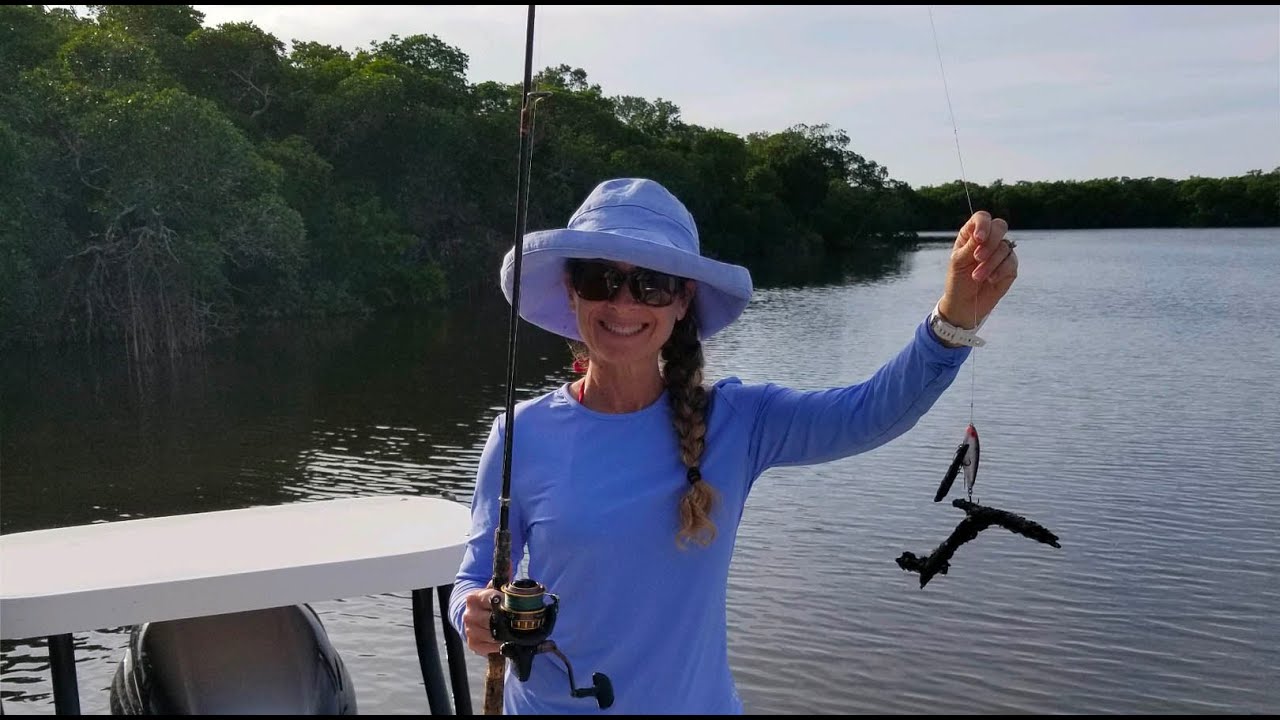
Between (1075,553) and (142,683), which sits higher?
(142,683)

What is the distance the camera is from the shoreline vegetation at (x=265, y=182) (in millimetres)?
27891

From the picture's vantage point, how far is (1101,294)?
3994 centimetres

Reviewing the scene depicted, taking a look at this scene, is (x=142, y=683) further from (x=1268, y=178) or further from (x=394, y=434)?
(x=1268, y=178)

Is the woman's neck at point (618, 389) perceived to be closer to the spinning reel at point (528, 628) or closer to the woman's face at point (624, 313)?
the woman's face at point (624, 313)

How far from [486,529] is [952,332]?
0.89m

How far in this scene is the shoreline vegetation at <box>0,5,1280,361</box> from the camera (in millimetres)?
27891

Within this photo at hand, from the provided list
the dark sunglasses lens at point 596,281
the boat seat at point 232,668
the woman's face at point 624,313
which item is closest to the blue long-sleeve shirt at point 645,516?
the woman's face at point 624,313

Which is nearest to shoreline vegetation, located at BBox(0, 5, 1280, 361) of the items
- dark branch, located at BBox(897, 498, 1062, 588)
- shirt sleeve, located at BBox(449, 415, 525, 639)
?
dark branch, located at BBox(897, 498, 1062, 588)

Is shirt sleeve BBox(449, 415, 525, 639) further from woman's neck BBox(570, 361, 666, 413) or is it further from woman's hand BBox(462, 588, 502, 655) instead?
woman's neck BBox(570, 361, 666, 413)

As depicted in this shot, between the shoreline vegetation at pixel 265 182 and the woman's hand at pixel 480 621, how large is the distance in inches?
89.9

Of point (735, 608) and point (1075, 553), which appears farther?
point (1075, 553)

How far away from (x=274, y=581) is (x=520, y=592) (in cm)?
90

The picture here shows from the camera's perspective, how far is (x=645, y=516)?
223 cm

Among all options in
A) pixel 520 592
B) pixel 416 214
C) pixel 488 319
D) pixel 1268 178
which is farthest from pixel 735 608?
pixel 416 214
